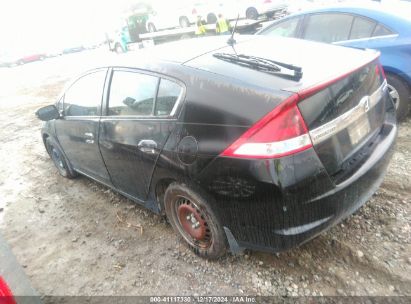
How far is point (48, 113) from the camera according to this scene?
3.68 metres

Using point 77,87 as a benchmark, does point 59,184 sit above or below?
below

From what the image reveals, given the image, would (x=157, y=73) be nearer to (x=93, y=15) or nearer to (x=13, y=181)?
(x=13, y=181)

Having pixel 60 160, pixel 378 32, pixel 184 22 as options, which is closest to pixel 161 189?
pixel 60 160

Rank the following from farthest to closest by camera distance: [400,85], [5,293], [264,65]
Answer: [400,85]
[264,65]
[5,293]

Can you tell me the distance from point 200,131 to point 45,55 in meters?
26.1

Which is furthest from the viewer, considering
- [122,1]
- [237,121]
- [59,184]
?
[122,1]

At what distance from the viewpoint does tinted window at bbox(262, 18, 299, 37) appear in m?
5.01

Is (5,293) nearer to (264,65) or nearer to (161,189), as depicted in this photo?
(161,189)

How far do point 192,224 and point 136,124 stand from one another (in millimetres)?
930

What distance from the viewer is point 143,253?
9.45ft

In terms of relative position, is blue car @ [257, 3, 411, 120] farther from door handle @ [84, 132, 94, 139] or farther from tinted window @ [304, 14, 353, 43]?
door handle @ [84, 132, 94, 139]

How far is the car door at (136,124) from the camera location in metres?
2.39

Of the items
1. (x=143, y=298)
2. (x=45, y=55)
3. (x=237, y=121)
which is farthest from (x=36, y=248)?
(x=45, y=55)

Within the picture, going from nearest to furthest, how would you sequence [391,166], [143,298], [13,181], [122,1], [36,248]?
[143,298]
[36,248]
[391,166]
[13,181]
[122,1]
